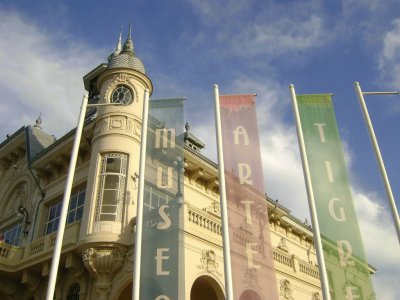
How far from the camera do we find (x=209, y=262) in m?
16.4

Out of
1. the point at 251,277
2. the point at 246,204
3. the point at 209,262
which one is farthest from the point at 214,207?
the point at 251,277

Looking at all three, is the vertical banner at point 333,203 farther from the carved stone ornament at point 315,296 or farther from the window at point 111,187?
the carved stone ornament at point 315,296

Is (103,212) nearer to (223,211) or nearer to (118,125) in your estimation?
(118,125)

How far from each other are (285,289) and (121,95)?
12665 millimetres

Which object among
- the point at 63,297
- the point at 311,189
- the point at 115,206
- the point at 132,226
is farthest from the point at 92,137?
the point at 311,189

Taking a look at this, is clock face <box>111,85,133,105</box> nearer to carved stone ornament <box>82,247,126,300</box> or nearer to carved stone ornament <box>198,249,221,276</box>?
carved stone ornament <box>82,247,126,300</box>

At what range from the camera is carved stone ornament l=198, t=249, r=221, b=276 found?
16141 millimetres

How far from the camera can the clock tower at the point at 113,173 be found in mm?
16859

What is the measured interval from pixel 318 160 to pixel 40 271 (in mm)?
14618

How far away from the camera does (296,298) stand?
2116cm

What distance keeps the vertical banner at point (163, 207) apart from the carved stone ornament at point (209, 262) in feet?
10.5

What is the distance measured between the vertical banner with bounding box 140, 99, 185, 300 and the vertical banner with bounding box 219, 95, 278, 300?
158cm

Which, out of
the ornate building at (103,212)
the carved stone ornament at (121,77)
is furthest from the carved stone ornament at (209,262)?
the carved stone ornament at (121,77)

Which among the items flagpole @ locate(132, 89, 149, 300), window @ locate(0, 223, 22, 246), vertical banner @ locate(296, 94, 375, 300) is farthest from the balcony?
vertical banner @ locate(296, 94, 375, 300)
